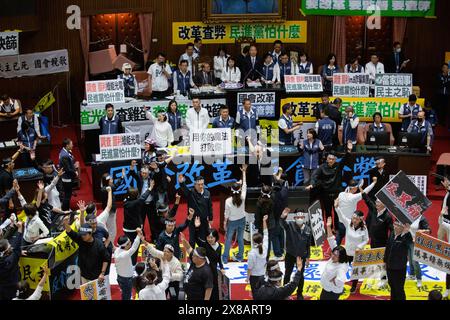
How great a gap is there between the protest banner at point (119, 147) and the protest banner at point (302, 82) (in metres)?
4.78

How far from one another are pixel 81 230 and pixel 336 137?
26.8 feet

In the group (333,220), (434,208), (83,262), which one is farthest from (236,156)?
(83,262)

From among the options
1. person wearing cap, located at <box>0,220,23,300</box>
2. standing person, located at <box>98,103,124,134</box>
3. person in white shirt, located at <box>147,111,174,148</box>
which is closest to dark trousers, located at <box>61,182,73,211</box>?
standing person, located at <box>98,103,124,134</box>

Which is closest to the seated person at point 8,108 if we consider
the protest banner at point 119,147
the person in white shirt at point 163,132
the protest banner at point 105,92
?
the protest banner at point 105,92

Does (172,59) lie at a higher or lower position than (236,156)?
higher

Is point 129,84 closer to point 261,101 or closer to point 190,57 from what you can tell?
point 190,57

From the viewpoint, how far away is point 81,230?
11.7 metres

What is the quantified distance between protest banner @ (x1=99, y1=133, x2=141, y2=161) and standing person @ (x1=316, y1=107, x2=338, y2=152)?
382cm

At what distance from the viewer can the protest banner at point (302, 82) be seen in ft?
65.4

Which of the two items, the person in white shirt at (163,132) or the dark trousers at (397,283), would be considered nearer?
the dark trousers at (397,283)

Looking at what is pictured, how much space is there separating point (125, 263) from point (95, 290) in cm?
83

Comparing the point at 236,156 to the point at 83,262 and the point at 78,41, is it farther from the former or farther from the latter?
the point at 78,41

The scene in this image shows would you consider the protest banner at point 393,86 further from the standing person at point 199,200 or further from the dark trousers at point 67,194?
the dark trousers at point 67,194

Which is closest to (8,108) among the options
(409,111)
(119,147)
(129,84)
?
(129,84)
